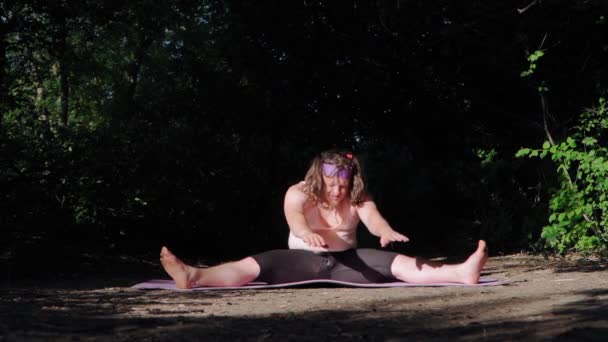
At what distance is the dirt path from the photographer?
12.2 feet

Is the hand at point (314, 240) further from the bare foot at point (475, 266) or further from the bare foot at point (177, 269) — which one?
the bare foot at point (475, 266)

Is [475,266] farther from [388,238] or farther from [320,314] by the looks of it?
[320,314]

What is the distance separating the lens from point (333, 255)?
6.50 m

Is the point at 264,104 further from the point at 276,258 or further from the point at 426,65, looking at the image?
the point at 276,258

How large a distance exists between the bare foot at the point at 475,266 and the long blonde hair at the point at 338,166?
3.23 ft

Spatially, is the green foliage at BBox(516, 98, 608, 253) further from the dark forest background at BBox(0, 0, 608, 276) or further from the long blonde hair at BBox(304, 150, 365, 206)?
the long blonde hair at BBox(304, 150, 365, 206)

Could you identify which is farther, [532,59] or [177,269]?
[532,59]

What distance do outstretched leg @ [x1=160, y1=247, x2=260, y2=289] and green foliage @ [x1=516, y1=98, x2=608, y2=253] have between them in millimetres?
3970

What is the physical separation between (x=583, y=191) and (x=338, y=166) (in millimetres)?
3896

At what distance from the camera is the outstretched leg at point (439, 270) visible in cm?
616

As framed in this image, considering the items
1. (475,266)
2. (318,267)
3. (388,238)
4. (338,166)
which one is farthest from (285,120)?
(388,238)

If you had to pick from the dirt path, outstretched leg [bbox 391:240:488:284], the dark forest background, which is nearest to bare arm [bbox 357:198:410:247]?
outstretched leg [bbox 391:240:488:284]

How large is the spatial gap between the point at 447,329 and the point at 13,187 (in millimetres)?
7134

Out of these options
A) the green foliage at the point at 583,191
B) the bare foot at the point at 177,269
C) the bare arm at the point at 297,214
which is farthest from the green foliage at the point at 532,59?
the bare foot at the point at 177,269
